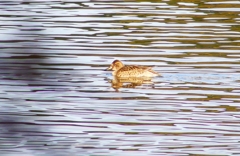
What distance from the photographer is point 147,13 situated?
64.6 ft

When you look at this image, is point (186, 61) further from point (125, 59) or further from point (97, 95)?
point (97, 95)

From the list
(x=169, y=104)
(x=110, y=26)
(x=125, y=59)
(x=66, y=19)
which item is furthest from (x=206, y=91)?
(x=66, y=19)

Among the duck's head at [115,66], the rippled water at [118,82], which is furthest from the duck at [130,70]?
the rippled water at [118,82]

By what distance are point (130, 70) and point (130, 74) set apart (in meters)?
0.07

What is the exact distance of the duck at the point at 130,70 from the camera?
13312 mm

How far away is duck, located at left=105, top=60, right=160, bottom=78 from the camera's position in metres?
13.3

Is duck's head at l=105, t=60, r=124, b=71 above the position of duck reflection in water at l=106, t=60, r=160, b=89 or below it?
above

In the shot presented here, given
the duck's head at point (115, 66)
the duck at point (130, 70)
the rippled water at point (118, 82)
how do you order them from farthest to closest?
the duck's head at point (115, 66) < the duck at point (130, 70) < the rippled water at point (118, 82)

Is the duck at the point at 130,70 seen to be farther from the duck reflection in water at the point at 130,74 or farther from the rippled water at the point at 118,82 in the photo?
the rippled water at the point at 118,82

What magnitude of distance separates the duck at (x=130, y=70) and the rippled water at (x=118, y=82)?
0.50ft

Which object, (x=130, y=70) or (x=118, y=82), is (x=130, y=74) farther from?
(x=118, y=82)

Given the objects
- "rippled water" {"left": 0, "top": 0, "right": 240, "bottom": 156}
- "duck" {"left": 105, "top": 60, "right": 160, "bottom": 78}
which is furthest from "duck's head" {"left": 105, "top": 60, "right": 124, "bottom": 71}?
"rippled water" {"left": 0, "top": 0, "right": 240, "bottom": 156}

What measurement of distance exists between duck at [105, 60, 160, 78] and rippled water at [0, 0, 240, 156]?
0.50 feet

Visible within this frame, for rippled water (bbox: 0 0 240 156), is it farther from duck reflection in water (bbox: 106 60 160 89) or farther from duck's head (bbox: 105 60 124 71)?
duck's head (bbox: 105 60 124 71)
